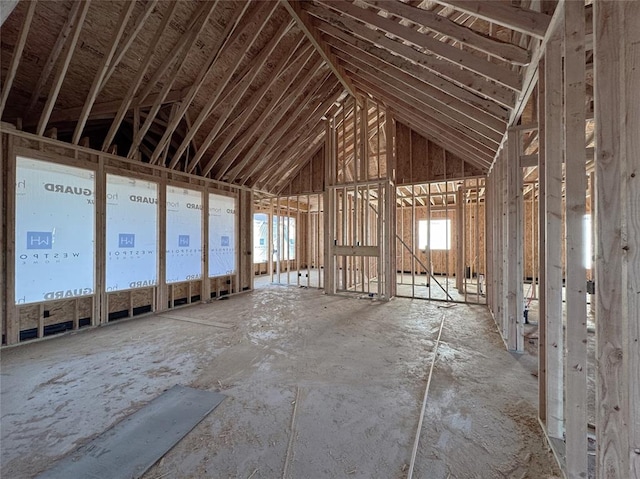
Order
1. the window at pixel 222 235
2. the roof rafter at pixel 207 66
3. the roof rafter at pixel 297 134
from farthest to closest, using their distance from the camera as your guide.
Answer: the window at pixel 222 235 → the roof rafter at pixel 297 134 → the roof rafter at pixel 207 66

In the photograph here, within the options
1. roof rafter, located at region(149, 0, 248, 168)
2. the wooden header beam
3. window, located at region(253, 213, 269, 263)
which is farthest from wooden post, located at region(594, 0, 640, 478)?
window, located at region(253, 213, 269, 263)

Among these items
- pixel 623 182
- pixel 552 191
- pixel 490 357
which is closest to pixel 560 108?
pixel 552 191

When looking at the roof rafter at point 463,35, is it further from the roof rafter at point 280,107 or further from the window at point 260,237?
the window at point 260,237

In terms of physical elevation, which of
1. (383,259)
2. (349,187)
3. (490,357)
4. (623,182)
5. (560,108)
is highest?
(349,187)

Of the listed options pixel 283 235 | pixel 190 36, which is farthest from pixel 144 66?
pixel 283 235

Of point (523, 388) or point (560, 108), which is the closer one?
point (560, 108)

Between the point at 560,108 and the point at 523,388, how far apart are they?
8.32 ft

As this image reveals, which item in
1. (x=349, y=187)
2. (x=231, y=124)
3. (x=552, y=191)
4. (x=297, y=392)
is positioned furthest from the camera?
(x=349, y=187)

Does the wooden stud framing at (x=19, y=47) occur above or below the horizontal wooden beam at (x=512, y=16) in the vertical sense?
above

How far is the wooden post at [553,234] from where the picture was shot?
1.98 metres

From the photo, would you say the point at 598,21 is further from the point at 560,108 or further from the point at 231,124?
the point at 231,124

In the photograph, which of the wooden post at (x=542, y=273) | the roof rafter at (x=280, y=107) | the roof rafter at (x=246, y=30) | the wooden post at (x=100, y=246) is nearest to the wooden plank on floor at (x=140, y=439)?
the wooden post at (x=542, y=273)

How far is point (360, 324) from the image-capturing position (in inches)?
189

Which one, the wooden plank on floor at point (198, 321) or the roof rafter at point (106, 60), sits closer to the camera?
the roof rafter at point (106, 60)
